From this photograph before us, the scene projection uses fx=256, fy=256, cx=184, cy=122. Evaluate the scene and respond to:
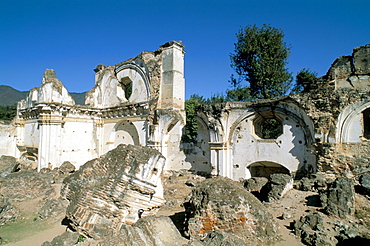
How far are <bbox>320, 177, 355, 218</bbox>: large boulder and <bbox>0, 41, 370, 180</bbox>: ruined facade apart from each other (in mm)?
2419

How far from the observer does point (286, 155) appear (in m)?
10.5

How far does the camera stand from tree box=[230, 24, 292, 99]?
70.8 feet

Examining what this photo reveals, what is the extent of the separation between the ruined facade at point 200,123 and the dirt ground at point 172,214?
218 cm

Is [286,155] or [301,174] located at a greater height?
[286,155]

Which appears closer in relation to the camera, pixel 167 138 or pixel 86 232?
pixel 86 232

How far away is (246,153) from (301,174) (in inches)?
92.9

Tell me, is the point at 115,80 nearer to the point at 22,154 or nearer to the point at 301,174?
the point at 22,154

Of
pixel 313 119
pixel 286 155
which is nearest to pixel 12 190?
pixel 286 155

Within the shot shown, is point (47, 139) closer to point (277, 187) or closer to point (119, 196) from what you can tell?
point (119, 196)

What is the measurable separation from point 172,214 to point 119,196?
118 inches

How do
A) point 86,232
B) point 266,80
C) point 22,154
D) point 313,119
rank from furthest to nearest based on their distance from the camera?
point 266,80 → point 22,154 → point 313,119 → point 86,232

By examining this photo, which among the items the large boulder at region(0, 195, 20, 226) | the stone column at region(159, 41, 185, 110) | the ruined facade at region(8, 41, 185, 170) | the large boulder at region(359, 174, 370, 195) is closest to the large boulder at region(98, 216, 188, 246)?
the large boulder at region(0, 195, 20, 226)

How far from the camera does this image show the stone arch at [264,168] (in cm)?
1140

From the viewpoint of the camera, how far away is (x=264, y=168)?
39.9 ft
